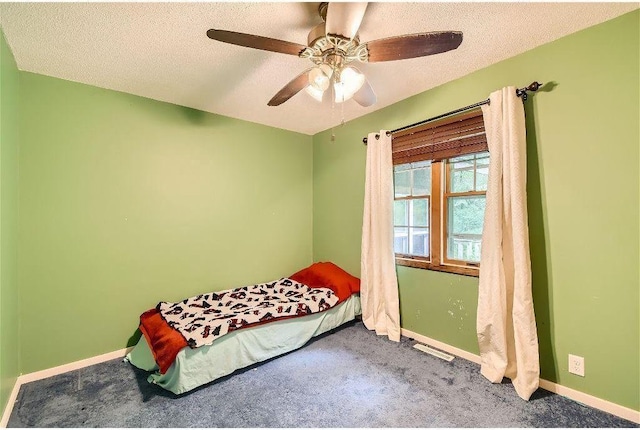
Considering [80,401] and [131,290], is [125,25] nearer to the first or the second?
[131,290]

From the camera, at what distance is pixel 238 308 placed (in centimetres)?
255

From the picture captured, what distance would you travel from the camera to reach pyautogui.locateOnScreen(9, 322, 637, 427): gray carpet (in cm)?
163

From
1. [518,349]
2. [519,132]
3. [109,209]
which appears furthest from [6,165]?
[518,349]

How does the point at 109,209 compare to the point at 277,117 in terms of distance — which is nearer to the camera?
the point at 109,209

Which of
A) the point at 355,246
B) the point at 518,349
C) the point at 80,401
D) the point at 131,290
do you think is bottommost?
the point at 80,401

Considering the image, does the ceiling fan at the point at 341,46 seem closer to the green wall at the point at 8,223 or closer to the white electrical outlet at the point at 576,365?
the green wall at the point at 8,223

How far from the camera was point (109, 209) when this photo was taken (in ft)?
7.98

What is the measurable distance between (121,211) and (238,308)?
135 centimetres

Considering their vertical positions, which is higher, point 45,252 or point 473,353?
point 45,252

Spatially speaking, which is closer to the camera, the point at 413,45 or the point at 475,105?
the point at 413,45

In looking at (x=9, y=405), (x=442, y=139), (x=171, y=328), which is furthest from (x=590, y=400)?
(x=9, y=405)

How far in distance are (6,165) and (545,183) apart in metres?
3.49

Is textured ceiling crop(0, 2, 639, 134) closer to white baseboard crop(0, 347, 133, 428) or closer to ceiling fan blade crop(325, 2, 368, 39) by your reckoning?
ceiling fan blade crop(325, 2, 368, 39)

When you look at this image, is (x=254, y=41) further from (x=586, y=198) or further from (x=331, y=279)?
(x=331, y=279)
